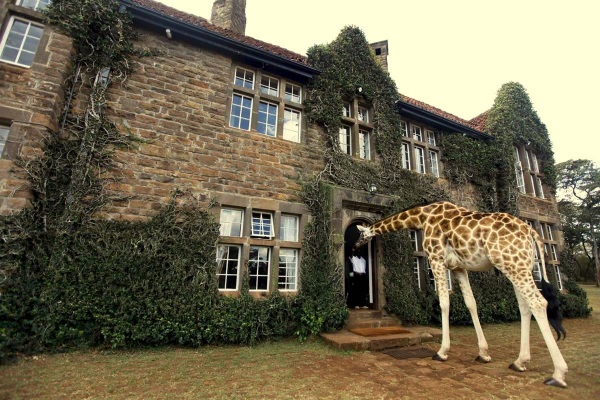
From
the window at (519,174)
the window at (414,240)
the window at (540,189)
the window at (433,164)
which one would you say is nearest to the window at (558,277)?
the window at (540,189)

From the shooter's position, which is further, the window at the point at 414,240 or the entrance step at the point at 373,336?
the window at the point at 414,240

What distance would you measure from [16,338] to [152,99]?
489 cm

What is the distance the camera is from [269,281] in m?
6.50

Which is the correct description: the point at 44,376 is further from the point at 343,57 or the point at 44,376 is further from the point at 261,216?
the point at 343,57

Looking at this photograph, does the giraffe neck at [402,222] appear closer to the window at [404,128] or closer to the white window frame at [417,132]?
the window at [404,128]

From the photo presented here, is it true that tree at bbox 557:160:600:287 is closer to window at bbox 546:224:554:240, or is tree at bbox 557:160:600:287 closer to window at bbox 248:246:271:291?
window at bbox 546:224:554:240

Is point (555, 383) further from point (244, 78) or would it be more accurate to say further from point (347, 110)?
point (244, 78)

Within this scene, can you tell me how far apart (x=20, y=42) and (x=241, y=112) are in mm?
4384

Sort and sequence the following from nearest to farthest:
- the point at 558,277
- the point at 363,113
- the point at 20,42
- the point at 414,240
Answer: the point at 20,42, the point at 414,240, the point at 363,113, the point at 558,277

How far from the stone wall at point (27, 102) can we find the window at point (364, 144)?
7307mm

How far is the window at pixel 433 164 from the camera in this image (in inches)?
408

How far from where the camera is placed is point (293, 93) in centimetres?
824

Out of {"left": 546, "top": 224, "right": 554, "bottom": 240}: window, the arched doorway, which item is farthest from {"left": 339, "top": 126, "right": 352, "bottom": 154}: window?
{"left": 546, "top": 224, "right": 554, "bottom": 240}: window

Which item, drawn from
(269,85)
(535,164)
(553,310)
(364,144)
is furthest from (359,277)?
(535,164)
